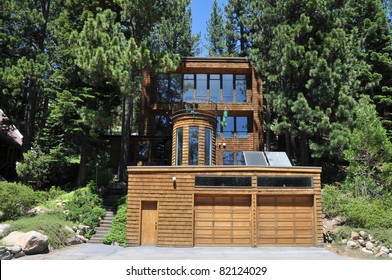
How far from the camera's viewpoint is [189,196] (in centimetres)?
1370

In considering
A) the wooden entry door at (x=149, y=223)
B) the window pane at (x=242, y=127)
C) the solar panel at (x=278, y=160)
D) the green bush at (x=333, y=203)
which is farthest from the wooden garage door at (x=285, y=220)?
the window pane at (x=242, y=127)

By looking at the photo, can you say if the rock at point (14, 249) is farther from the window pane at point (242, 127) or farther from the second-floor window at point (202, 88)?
the window pane at point (242, 127)

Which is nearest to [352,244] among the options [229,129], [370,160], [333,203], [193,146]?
[333,203]

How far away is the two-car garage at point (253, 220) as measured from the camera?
13.5m

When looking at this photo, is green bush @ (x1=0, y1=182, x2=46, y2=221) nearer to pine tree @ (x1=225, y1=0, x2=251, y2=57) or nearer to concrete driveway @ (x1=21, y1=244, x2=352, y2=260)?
concrete driveway @ (x1=21, y1=244, x2=352, y2=260)

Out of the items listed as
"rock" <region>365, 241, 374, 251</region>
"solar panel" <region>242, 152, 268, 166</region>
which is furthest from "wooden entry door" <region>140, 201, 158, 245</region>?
"rock" <region>365, 241, 374, 251</region>

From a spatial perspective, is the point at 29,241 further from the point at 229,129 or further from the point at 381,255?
the point at 229,129

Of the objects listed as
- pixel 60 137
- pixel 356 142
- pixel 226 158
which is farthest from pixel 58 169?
pixel 356 142

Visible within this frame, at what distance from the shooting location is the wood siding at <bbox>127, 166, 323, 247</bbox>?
1351 centimetres

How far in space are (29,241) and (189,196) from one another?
6070 mm

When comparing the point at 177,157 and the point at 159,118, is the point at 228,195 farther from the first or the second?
the point at 159,118

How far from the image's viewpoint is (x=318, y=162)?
22.4m

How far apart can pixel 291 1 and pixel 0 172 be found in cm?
2492

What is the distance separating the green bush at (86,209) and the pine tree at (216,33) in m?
19.8
